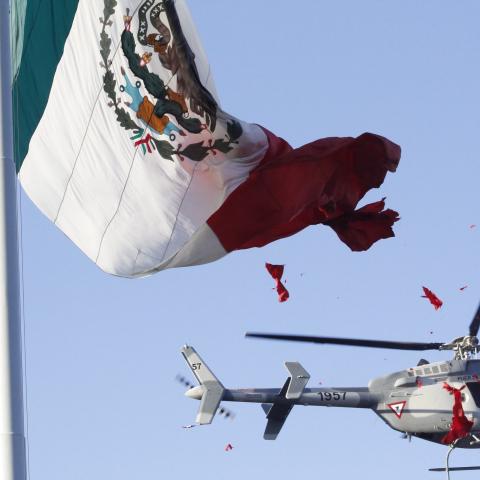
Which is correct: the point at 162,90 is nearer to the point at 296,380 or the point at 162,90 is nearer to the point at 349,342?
the point at 349,342

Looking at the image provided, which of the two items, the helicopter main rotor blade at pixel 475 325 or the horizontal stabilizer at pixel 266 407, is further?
the horizontal stabilizer at pixel 266 407

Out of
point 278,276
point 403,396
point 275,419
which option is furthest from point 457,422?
point 278,276

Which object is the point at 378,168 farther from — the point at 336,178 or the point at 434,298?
the point at 434,298

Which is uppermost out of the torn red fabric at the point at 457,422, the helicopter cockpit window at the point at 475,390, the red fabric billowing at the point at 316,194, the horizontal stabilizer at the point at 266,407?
the red fabric billowing at the point at 316,194

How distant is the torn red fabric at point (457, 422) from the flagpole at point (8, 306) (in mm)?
25735

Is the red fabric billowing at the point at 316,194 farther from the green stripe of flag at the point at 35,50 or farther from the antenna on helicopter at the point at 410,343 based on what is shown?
the antenna on helicopter at the point at 410,343

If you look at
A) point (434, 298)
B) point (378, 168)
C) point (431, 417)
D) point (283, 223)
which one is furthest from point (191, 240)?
point (431, 417)

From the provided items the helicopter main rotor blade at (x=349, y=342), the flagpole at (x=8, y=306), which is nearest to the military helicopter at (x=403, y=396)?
the helicopter main rotor blade at (x=349, y=342)

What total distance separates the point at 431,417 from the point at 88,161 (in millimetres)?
23807

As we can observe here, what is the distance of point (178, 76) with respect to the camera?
653 inches

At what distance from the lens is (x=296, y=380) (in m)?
41.0

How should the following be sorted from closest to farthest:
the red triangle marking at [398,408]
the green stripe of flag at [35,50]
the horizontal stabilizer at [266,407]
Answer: the green stripe of flag at [35,50] < the red triangle marking at [398,408] < the horizontal stabilizer at [266,407]

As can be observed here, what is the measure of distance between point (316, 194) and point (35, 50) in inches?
154

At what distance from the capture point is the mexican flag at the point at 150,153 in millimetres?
16797
